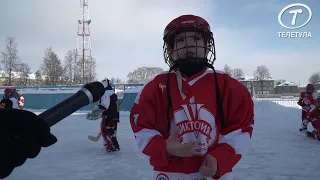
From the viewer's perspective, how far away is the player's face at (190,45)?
62.8 inches

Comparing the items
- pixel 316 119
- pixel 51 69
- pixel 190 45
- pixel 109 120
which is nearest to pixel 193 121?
pixel 190 45

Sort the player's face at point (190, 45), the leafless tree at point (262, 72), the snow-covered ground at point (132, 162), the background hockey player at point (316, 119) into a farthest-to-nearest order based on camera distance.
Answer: the leafless tree at point (262, 72), the background hockey player at point (316, 119), the snow-covered ground at point (132, 162), the player's face at point (190, 45)

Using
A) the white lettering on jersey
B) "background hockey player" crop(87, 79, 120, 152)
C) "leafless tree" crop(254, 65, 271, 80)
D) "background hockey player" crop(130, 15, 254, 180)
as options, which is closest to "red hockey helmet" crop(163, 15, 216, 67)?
"background hockey player" crop(130, 15, 254, 180)

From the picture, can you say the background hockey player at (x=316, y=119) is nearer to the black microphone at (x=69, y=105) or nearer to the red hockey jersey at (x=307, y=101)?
the red hockey jersey at (x=307, y=101)

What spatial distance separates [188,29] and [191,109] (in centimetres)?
53

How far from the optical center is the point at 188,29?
1597mm

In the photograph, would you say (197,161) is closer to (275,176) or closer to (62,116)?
(62,116)

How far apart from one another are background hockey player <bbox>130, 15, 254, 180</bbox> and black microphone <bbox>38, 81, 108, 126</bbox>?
0.62 meters

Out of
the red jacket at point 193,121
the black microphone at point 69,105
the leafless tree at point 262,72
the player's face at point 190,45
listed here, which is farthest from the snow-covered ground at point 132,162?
the leafless tree at point 262,72

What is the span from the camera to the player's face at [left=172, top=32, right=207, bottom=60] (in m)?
1.60

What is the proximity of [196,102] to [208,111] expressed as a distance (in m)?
0.10

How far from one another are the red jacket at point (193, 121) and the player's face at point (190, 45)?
0.53 feet

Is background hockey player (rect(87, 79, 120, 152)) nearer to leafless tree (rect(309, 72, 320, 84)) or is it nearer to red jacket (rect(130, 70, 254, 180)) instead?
red jacket (rect(130, 70, 254, 180))

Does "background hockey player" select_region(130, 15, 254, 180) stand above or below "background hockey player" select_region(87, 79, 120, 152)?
above
